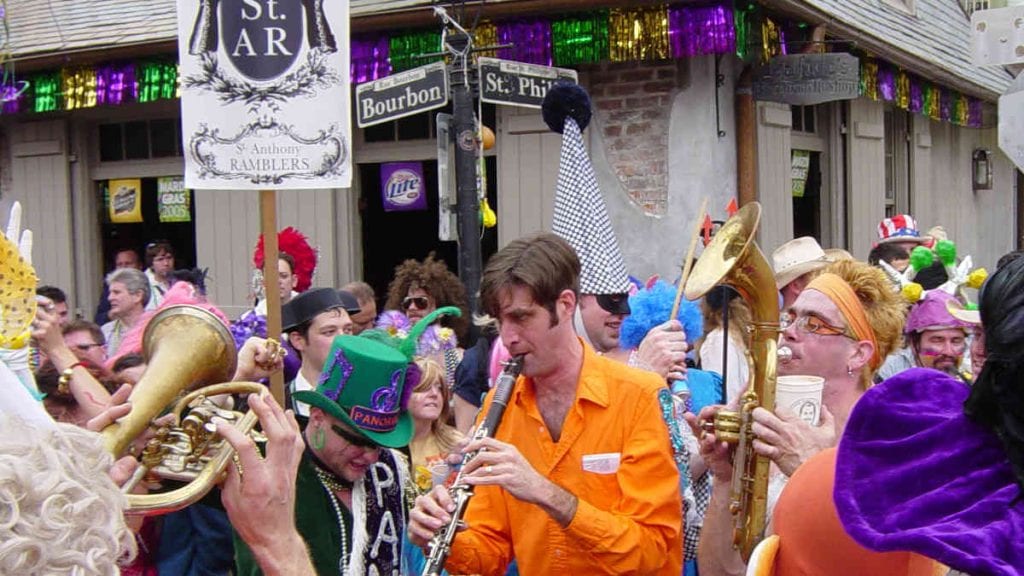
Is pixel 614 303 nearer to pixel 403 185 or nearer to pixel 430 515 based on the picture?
pixel 430 515

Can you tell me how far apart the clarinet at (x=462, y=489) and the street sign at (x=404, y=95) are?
350 cm

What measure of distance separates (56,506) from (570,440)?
5.87 ft

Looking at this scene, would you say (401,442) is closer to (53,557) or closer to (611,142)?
(53,557)

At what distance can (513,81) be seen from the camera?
641 centimetres

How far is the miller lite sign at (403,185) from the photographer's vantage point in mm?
9742

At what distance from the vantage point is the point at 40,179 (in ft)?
36.4

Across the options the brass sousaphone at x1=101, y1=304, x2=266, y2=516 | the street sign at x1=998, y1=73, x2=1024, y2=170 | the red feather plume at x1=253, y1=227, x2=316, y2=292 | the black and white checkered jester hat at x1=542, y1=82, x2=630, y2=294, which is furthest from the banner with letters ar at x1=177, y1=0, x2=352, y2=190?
the red feather plume at x1=253, y1=227, x2=316, y2=292

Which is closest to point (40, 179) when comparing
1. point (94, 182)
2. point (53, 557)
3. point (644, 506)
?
point (94, 182)

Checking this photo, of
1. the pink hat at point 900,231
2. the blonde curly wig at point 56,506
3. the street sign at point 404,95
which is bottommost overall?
the blonde curly wig at point 56,506

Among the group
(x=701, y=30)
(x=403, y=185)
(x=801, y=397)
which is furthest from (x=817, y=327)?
(x=403, y=185)

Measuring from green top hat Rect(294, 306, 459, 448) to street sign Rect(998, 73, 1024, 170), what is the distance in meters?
2.08

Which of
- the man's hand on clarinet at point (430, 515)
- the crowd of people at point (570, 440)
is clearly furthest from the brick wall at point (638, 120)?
the man's hand on clarinet at point (430, 515)

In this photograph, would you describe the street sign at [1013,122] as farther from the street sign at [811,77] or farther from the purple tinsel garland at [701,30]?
the street sign at [811,77]

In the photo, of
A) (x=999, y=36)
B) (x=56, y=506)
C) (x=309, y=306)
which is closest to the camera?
(x=56, y=506)
